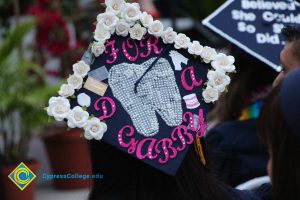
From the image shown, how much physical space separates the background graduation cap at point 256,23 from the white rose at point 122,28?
96cm

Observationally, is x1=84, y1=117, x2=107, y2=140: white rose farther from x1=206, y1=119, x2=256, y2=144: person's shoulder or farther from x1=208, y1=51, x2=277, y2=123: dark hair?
x1=208, y1=51, x2=277, y2=123: dark hair

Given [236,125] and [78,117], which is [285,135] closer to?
[78,117]

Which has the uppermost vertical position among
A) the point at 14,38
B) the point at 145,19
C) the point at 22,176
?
the point at 145,19

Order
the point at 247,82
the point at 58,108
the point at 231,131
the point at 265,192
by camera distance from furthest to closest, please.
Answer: the point at 247,82 < the point at 231,131 < the point at 265,192 < the point at 58,108

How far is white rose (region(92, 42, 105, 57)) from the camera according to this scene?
192 cm

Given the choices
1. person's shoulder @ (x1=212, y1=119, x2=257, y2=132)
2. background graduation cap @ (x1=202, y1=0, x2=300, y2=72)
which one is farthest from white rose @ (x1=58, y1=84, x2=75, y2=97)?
person's shoulder @ (x1=212, y1=119, x2=257, y2=132)

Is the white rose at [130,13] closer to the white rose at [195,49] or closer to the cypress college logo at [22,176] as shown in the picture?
the white rose at [195,49]

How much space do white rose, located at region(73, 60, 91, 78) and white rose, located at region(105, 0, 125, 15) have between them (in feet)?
0.65

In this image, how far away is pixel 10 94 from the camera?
5.36 meters

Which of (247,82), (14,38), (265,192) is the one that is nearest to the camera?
(265,192)

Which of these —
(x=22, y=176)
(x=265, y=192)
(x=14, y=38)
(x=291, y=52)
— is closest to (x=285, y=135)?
(x=265, y=192)

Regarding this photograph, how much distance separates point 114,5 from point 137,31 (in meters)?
0.10

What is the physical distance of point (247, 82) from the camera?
314cm

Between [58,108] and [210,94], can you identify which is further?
[210,94]
